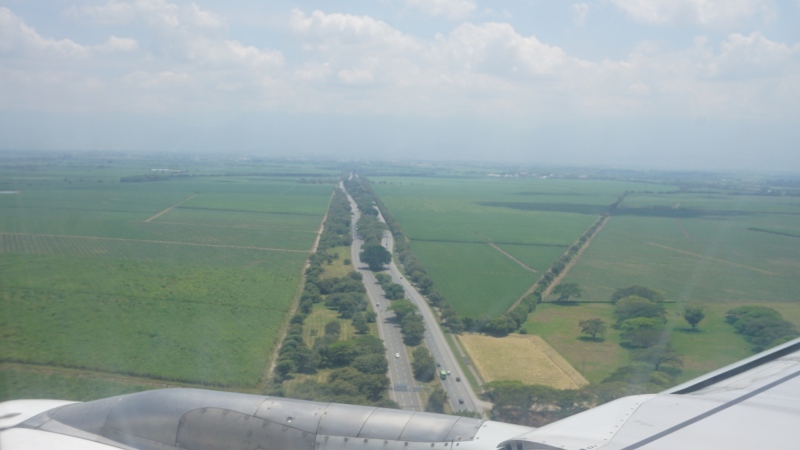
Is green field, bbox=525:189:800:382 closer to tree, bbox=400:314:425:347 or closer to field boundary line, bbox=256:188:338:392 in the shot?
tree, bbox=400:314:425:347

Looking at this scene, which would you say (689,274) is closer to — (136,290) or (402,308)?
(402,308)

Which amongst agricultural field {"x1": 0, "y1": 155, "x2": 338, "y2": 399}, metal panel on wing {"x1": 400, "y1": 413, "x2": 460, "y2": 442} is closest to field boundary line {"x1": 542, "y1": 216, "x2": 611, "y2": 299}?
agricultural field {"x1": 0, "y1": 155, "x2": 338, "y2": 399}

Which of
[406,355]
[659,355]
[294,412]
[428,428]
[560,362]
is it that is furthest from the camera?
[406,355]

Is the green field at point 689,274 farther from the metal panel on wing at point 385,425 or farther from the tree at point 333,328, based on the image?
the metal panel on wing at point 385,425

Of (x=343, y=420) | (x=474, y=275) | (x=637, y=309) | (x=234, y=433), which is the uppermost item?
(x=343, y=420)

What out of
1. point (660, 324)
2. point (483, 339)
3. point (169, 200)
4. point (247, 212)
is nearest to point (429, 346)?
point (483, 339)

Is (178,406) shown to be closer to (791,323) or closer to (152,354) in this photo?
Result: (152,354)

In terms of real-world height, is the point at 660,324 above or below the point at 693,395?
below

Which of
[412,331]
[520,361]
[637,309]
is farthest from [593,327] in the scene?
[412,331]
